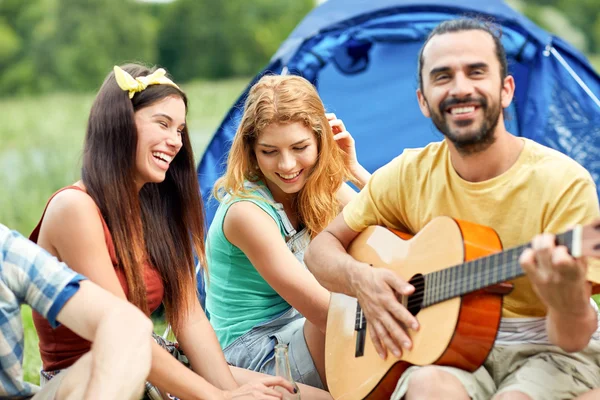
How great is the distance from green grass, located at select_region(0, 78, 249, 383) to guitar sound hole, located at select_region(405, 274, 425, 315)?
3823mm

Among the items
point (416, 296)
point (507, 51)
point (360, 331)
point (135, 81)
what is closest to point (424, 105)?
point (416, 296)

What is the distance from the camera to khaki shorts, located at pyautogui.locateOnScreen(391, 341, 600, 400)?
6.07 ft

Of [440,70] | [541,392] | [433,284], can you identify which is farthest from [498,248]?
[440,70]

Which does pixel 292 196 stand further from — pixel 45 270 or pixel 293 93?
pixel 45 270

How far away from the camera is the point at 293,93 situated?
8.83 ft

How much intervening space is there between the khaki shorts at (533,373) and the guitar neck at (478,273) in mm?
166

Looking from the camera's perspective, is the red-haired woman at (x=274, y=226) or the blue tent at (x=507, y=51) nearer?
the red-haired woman at (x=274, y=226)

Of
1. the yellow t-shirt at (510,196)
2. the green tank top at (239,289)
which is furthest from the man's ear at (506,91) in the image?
the green tank top at (239,289)

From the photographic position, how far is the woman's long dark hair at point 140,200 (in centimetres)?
230

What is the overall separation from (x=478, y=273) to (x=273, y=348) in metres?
0.96

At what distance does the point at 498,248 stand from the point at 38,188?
6.55 meters

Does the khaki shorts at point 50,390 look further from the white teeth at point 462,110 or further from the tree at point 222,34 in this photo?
the tree at point 222,34

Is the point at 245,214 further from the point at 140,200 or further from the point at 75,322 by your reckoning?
the point at 75,322

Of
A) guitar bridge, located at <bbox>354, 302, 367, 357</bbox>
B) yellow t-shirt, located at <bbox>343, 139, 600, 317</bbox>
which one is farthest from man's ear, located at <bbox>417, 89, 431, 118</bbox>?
guitar bridge, located at <bbox>354, 302, 367, 357</bbox>
